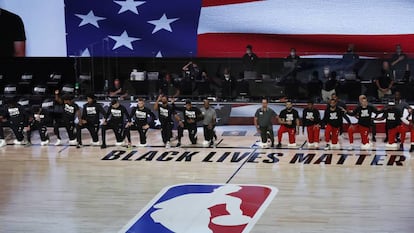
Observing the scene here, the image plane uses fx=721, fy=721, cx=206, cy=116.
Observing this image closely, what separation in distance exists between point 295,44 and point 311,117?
5057mm

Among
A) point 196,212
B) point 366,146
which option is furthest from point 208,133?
point 196,212

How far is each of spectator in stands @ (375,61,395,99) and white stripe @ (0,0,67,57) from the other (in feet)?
41.7

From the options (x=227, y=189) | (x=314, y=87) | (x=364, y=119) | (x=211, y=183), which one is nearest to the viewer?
(x=227, y=189)

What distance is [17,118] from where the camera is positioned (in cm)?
2508

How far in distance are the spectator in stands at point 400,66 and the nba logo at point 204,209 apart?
916cm

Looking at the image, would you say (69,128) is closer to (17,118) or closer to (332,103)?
(17,118)

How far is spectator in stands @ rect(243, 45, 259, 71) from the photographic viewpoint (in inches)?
1058

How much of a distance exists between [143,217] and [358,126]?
987 cm

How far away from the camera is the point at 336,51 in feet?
90.2

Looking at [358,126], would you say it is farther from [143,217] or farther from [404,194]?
[143,217]

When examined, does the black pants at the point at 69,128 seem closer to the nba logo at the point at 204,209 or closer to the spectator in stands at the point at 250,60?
the spectator in stands at the point at 250,60

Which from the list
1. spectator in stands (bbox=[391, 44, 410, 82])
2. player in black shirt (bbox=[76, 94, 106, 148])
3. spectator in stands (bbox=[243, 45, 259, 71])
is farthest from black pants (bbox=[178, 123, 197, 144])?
spectator in stands (bbox=[391, 44, 410, 82])

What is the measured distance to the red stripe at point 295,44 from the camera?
27.1 m

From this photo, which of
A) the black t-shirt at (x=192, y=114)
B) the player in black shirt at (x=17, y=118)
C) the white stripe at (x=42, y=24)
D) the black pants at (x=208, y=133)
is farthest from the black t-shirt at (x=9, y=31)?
the black pants at (x=208, y=133)
